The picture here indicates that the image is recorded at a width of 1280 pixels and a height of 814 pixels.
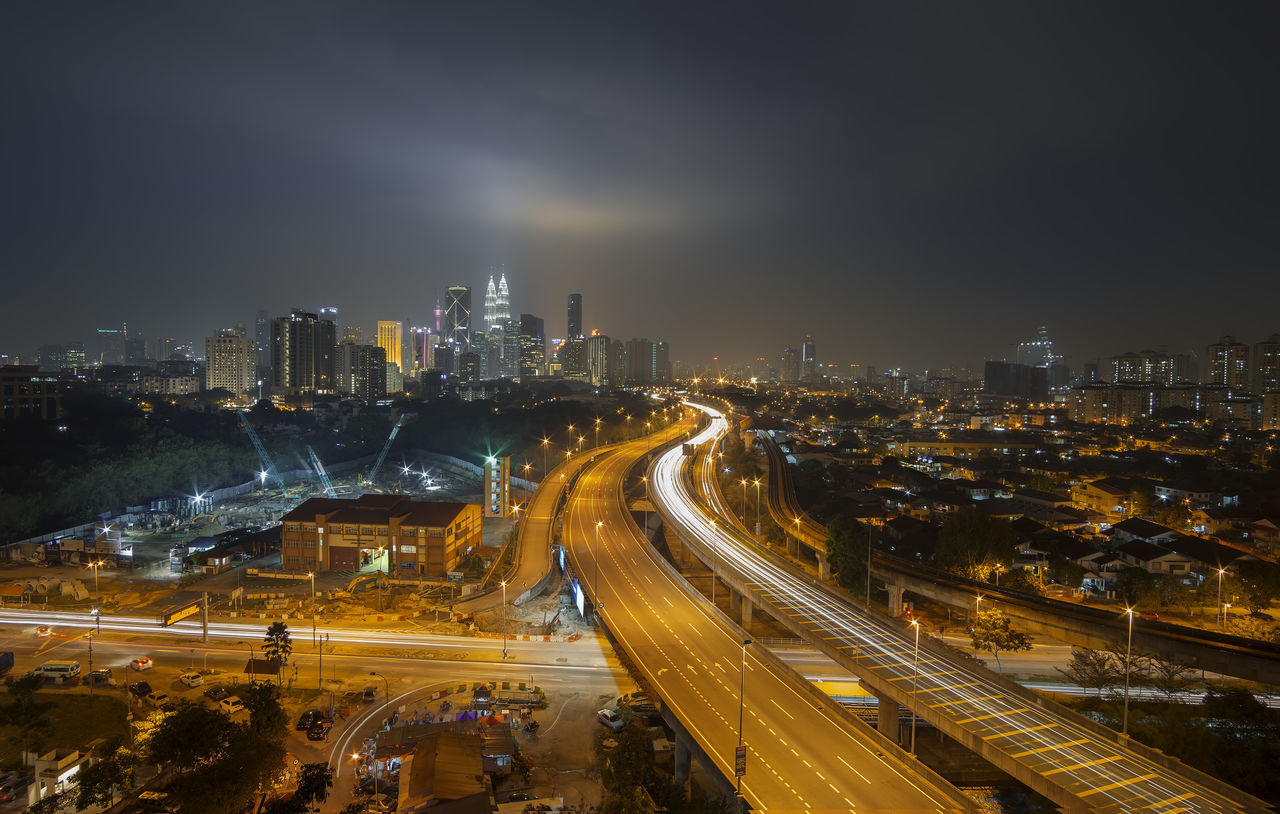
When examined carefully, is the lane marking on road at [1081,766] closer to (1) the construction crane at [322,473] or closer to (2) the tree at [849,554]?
(2) the tree at [849,554]

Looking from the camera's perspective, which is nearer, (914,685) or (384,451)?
(914,685)

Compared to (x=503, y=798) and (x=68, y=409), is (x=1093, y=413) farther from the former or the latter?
(x=68, y=409)

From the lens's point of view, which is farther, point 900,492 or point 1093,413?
point 1093,413

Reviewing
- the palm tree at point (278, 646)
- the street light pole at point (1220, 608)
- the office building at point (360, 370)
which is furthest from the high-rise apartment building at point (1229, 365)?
the office building at point (360, 370)

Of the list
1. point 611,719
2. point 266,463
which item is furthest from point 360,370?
point 611,719

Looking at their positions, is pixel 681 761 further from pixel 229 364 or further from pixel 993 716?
pixel 229 364

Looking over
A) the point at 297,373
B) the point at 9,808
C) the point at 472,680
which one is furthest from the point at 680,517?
the point at 297,373
